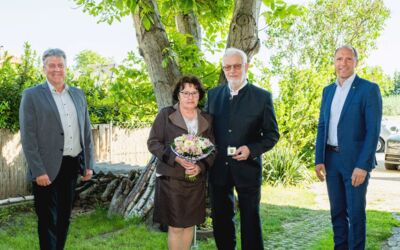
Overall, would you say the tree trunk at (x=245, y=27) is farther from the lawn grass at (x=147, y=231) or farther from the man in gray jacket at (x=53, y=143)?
the lawn grass at (x=147, y=231)

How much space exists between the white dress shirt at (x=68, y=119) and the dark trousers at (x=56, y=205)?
0.10 m

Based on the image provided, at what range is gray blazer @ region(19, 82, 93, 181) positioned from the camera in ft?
12.8

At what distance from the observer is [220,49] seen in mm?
7328

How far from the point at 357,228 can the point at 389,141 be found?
34.0 ft

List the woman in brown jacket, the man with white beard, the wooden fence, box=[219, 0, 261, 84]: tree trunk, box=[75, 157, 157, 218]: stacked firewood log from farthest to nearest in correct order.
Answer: the wooden fence, box=[75, 157, 157, 218]: stacked firewood log, box=[219, 0, 261, 84]: tree trunk, the man with white beard, the woman in brown jacket

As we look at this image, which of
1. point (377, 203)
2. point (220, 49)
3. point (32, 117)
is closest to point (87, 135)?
point (32, 117)

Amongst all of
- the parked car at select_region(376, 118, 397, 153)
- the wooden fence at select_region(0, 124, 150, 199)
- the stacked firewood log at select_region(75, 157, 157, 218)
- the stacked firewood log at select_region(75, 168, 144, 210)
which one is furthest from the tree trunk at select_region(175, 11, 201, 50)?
the parked car at select_region(376, 118, 397, 153)

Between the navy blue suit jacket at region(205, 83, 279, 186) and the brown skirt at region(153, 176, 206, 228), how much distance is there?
279mm

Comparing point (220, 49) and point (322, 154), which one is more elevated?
point (220, 49)

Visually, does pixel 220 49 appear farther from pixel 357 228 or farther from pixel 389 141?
pixel 389 141

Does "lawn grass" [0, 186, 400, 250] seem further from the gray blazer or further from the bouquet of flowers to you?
the bouquet of flowers

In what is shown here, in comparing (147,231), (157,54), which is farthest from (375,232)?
(157,54)

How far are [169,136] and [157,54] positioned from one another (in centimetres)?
240

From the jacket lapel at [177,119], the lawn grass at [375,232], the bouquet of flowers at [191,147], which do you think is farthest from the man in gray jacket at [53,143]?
the lawn grass at [375,232]
